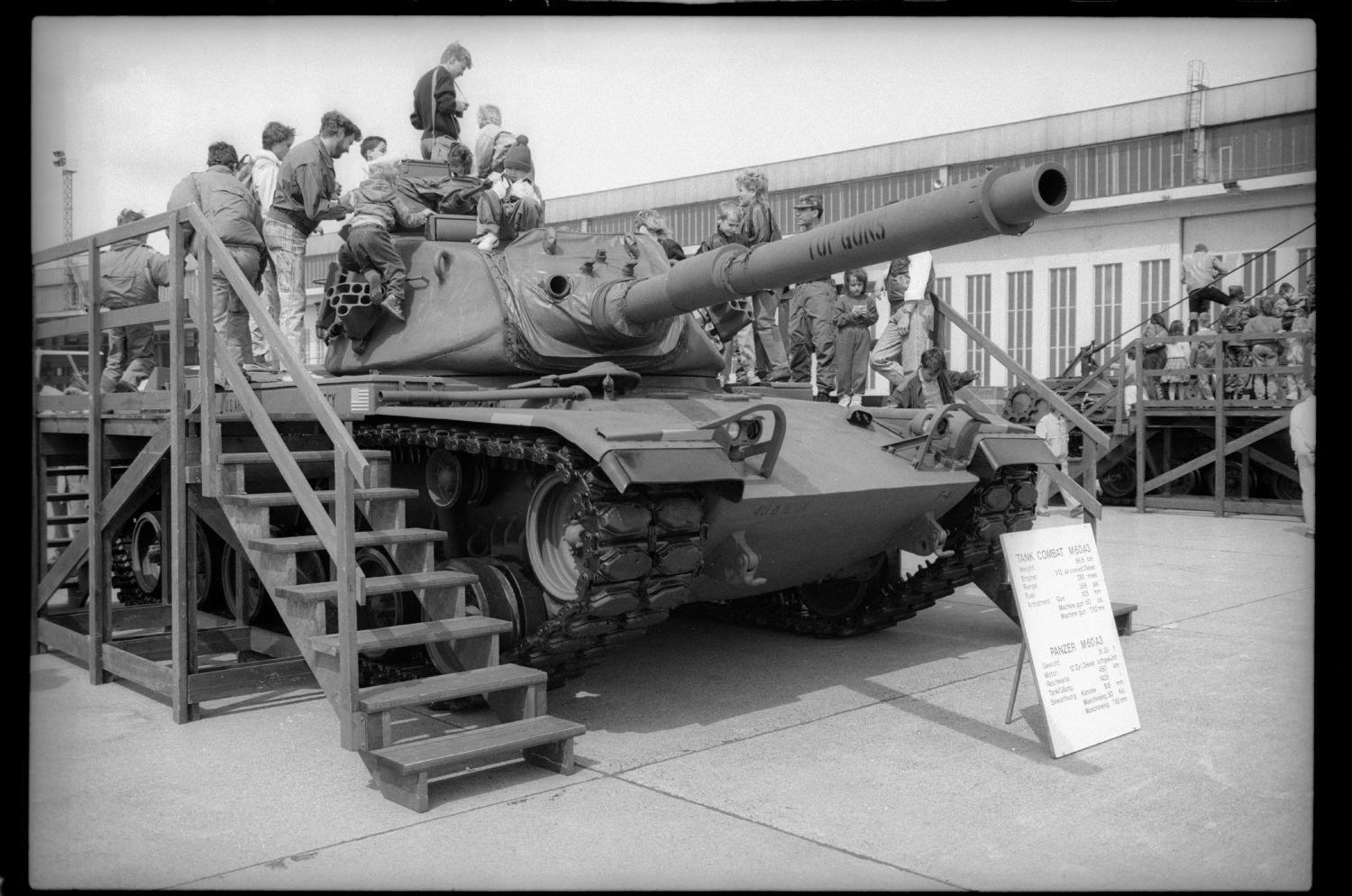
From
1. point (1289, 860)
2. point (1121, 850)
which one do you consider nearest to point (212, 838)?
point (1121, 850)

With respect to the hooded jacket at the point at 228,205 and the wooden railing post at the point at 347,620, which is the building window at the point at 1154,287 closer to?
the hooded jacket at the point at 228,205

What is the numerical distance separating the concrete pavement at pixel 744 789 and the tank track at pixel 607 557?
1.67 feet

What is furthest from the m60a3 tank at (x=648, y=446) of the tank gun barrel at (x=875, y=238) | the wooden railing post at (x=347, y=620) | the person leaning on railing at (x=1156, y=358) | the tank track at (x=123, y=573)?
the person leaning on railing at (x=1156, y=358)

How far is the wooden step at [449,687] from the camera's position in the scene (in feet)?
17.3

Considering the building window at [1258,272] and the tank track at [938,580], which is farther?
the building window at [1258,272]

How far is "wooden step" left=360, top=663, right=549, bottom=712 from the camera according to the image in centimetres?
527

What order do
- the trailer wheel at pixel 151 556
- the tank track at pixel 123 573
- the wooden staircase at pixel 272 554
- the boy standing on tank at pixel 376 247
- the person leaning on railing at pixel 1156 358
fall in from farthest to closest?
the person leaning on railing at pixel 1156 358 < the tank track at pixel 123 573 < the trailer wheel at pixel 151 556 < the boy standing on tank at pixel 376 247 < the wooden staircase at pixel 272 554

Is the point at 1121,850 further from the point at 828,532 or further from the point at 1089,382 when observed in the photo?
the point at 1089,382

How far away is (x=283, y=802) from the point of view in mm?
5133

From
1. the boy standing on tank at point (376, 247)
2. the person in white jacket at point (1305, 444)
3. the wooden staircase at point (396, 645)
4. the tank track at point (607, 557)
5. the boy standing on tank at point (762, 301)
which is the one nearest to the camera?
the wooden staircase at point (396, 645)

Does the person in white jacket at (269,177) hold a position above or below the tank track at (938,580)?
above

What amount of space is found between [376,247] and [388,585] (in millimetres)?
2637

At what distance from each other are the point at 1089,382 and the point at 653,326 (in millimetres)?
A: 12718

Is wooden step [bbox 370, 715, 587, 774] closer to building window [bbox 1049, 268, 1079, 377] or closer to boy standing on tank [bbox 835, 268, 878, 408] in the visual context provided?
boy standing on tank [bbox 835, 268, 878, 408]
